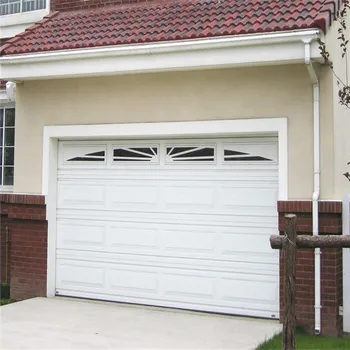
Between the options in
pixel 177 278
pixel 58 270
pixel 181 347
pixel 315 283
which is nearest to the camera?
pixel 181 347

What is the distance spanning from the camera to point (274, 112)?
751 cm

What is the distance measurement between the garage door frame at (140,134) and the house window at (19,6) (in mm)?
2935

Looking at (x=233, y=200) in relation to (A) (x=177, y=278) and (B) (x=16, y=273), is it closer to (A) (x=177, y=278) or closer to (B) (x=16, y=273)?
(A) (x=177, y=278)

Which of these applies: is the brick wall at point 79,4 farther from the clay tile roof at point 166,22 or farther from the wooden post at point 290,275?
the wooden post at point 290,275

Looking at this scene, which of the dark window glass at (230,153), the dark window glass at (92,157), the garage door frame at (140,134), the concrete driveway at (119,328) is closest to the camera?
the concrete driveway at (119,328)

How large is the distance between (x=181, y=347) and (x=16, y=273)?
3769mm

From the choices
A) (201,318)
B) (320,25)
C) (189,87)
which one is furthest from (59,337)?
(320,25)

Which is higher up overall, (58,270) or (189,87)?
(189,87)

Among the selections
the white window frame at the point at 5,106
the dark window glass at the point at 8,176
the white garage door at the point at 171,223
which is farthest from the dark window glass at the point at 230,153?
the dark window glass at the point at 8,176

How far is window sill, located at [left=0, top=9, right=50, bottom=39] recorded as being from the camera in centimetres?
1053

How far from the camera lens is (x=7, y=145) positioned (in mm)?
10672

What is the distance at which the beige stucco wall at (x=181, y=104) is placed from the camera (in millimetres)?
7332

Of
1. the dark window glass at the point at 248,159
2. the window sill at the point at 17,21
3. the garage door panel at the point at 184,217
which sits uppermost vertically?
the window sill at the point at 17,21

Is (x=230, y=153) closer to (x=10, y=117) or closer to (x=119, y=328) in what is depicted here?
(x=119, y=328)
